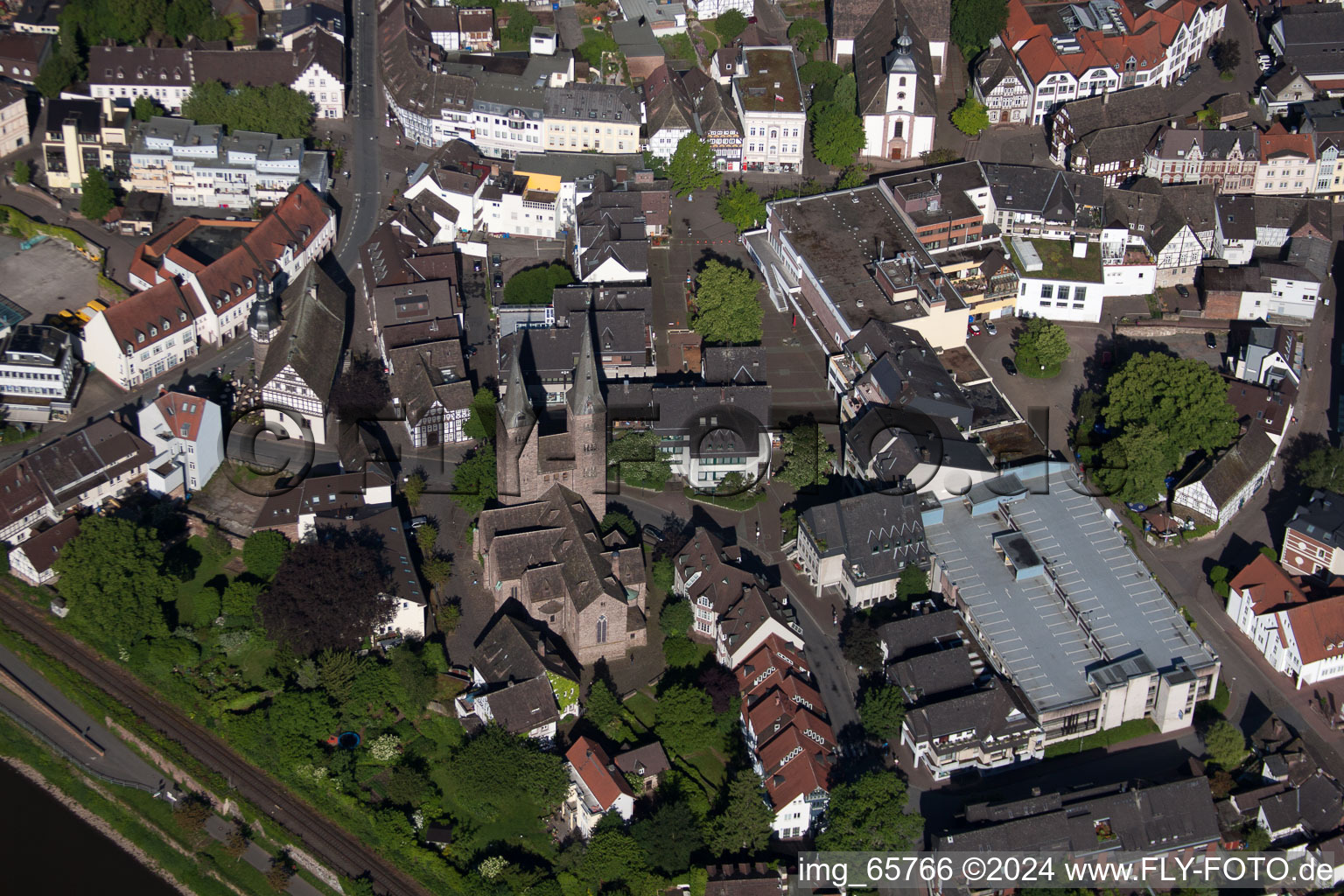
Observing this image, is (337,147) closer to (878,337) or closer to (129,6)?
(129,6)

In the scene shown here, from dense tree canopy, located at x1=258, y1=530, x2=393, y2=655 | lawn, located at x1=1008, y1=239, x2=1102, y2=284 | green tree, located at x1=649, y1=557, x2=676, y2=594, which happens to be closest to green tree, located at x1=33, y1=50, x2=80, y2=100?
dense tree canopy, located at x1=258, y1=530, x2=393, y2=655

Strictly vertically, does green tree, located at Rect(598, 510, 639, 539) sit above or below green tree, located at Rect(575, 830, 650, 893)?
above

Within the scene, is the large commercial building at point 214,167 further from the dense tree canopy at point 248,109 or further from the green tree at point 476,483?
the green tree at point 476,483

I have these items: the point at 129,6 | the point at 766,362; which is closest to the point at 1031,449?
the point at 766,362

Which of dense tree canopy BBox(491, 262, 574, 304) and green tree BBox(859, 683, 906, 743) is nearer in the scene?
green tree BBox(859, 683, 906, 743)

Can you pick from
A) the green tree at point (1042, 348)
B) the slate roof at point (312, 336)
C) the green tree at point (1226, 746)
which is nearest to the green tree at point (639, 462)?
the slate roof at point (312, 336)

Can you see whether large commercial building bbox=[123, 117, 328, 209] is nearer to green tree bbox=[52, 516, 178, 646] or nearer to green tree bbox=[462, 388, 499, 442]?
green tree bbox=[462, 388, 499, 442]
